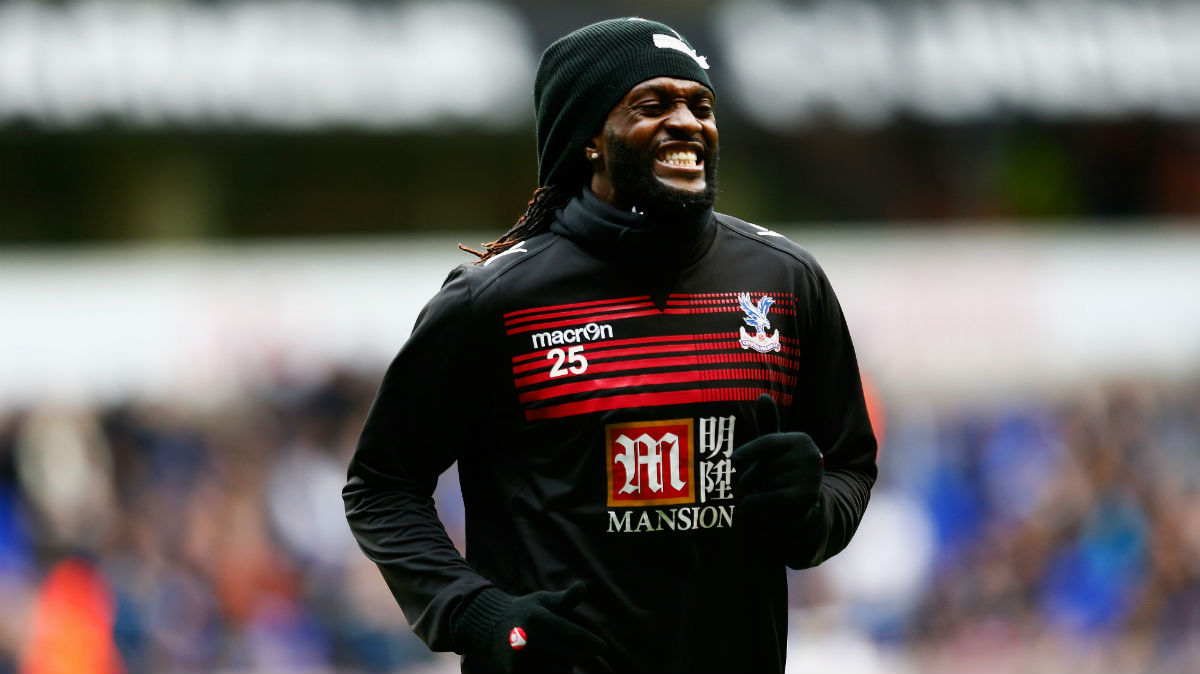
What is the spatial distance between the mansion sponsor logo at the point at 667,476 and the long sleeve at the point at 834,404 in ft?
0.87

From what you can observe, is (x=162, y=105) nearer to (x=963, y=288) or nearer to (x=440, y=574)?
(x=963, y=288)

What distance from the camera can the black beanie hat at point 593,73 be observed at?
3205mm

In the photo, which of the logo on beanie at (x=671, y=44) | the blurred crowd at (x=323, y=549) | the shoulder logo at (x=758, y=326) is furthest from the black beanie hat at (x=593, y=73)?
the blurred crowd at (x=323, y=549)

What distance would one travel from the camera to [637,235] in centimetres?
317

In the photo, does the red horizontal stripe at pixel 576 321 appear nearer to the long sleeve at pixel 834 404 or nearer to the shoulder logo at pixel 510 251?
the shoulder logo at pixel 510 251

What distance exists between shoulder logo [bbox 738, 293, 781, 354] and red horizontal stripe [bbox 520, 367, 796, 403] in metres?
0.05

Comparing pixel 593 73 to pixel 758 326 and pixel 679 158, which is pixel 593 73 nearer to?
pixel 679 158

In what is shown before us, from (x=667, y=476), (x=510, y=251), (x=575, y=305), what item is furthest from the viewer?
(x=510, y=251)

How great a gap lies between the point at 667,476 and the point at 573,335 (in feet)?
1.02

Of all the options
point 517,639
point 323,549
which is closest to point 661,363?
point 517,639

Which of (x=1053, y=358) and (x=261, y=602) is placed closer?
(x=261, y=602)

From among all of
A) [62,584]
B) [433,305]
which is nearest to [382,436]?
[433,305]

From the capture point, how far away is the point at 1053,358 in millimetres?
14094

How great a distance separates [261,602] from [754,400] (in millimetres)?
7306
